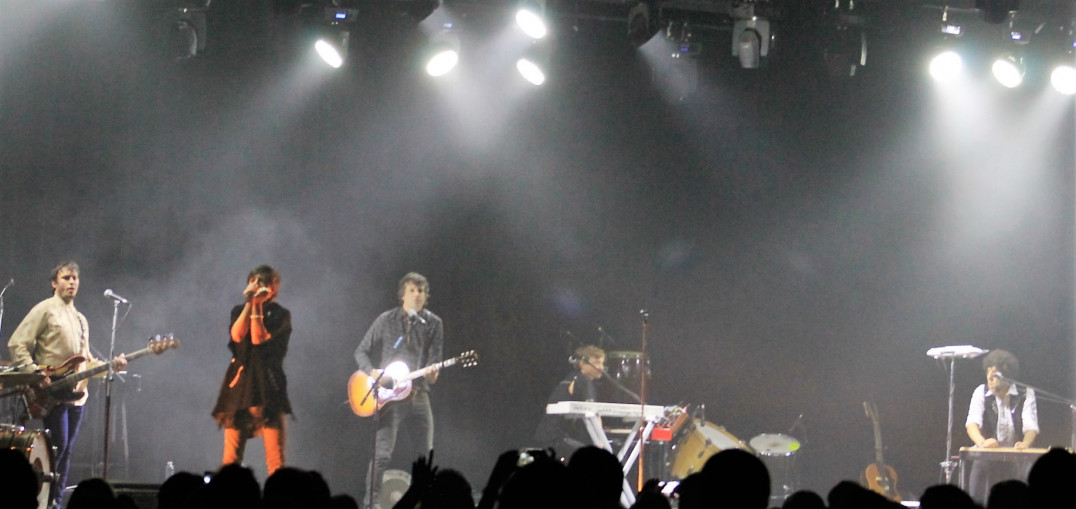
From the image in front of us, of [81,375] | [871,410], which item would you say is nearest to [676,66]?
[871,410]

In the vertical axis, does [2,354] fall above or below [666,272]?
below

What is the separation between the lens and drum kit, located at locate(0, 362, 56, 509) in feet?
22.5

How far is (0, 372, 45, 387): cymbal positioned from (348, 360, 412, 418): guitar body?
8.15 feet

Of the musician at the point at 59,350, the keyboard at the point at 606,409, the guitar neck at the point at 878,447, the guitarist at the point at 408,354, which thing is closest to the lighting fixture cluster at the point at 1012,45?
the guitar neck at the point at 878,447

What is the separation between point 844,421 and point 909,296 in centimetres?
150

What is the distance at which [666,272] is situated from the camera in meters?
11.2

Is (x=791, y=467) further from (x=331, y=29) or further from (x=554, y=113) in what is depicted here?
(x=331, y=29)

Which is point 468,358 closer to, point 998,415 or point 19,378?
point 19,378

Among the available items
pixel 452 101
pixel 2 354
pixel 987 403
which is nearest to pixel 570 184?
pixel 452 101

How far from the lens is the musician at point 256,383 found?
7250mm

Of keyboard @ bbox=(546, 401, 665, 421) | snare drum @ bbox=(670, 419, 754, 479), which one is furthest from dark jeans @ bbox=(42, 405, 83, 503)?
snare drum @ bbox=(670, 419, 754, 479)

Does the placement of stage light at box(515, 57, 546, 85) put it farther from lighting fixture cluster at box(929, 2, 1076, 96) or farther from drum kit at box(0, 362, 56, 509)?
drum kit at box(0, 362, 56, 509)

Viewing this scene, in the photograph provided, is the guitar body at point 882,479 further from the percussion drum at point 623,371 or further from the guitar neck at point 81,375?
the guitar neck at point 81,375

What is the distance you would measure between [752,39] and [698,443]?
11.5 feet
